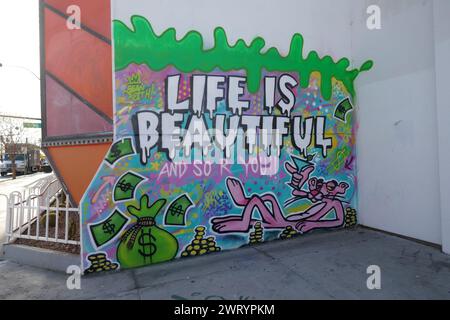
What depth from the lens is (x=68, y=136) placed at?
524 cm

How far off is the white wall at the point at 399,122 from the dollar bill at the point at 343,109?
8.4 inches

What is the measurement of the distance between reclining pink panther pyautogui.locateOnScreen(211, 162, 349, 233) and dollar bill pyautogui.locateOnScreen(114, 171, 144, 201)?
4.52ft

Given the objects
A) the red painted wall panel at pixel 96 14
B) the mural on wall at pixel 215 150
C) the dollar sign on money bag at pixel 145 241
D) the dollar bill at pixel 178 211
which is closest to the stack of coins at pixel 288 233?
the mural on wall at pixel 215 150

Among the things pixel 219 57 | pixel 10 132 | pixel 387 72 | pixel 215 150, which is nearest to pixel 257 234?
pixel 215 150

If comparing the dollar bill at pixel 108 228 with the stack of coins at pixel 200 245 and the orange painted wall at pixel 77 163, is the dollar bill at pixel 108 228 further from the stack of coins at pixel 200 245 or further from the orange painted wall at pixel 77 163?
the stack of coins at pixel 200 245

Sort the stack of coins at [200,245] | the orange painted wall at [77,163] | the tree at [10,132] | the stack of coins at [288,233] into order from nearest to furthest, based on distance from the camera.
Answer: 1. the stack of coins at [200,245]
2. the orange painted wall at [77,163]
3. the stack of coins at [288,233]
4. the tree at [10,132]

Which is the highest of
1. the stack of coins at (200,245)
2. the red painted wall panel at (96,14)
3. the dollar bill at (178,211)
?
the red painted wall panel at (96,14)

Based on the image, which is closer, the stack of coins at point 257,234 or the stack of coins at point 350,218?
the stack of coins at point 257,234

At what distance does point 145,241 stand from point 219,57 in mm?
3180

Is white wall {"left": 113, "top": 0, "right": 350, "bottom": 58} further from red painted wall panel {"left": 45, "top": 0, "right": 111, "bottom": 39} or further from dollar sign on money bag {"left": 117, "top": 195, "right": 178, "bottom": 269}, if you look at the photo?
dollar sign on money bag {"left": 117, "top": 195, "right": 178, "bottom": 269}

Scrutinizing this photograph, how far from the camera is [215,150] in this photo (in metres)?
5.06

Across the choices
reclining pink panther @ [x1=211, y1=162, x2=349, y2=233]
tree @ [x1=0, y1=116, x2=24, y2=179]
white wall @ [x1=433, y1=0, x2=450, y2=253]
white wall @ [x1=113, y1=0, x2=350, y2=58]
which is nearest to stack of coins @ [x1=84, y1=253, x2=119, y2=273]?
reclining pink panther @ [x1=211, y1=162, x2=349, y2=233]

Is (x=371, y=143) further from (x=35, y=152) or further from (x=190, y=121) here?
(x=35, y=152)

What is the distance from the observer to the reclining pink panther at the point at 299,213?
5195mm
